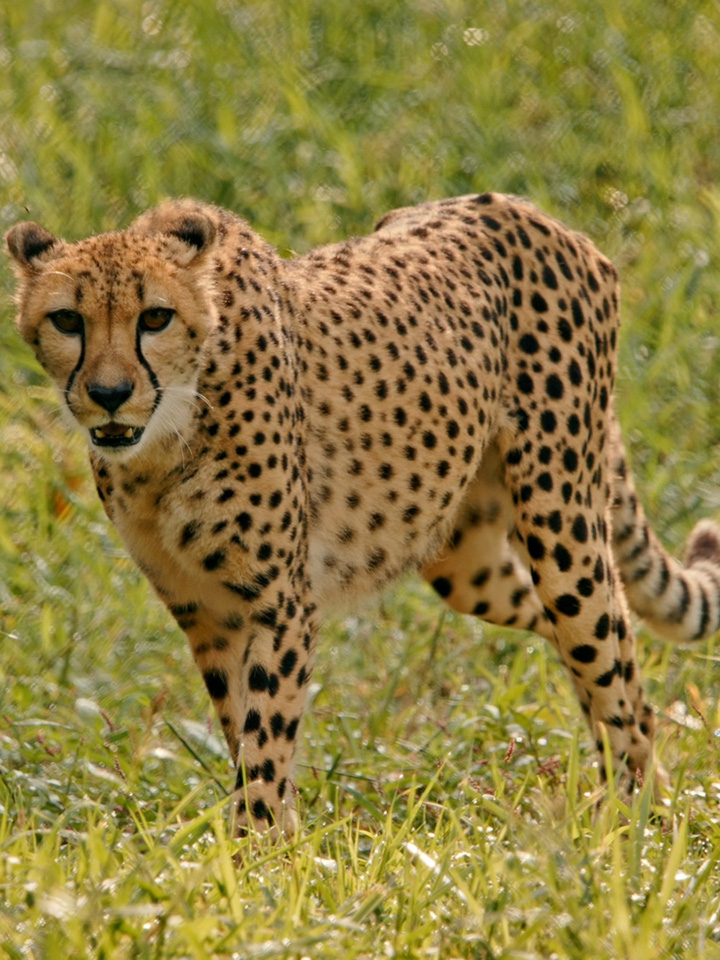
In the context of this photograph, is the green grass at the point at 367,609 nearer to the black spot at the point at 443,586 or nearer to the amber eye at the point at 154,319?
the black spot at the point at 443,586

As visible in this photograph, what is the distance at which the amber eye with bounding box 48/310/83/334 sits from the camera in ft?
11.8

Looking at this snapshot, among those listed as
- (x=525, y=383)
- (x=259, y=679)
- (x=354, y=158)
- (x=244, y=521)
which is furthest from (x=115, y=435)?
(x=354, y=158)

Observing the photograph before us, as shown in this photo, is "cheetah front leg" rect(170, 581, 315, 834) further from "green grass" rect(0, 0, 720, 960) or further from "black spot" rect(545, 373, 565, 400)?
"black spot" rect(545, 373, 565, 400)

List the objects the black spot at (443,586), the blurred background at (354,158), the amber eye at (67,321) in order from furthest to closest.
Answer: the blurred background at (354,158) < the black spot at (443,586) < the amber eye at (67,321)

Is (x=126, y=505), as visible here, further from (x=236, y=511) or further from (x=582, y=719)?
(x=582, y=719)

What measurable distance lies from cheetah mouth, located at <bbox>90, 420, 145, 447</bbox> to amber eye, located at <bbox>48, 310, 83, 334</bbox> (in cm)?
21

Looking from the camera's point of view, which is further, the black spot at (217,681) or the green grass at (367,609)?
the black spot at (217,681)

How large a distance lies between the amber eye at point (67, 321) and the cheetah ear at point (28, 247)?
0.21 meters

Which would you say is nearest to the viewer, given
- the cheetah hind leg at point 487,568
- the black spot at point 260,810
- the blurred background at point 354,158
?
the black spot at point 260,810

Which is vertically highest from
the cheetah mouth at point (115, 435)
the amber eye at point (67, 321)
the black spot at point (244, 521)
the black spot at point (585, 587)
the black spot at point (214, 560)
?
the amber eye at point (67, 321)

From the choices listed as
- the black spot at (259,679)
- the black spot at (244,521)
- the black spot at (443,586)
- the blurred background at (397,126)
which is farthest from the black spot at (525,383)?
the blurred background at (397,126)

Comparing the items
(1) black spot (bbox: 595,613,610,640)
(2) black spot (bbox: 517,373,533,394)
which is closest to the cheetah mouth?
(2) black spot (bbox: 517,373,533,394)

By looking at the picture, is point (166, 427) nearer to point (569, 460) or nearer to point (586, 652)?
point (569, 460)

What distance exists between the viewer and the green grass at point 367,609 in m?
2.97
